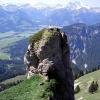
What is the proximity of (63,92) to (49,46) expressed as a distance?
11.9 ft

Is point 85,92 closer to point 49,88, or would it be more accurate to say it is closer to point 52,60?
point 52,60

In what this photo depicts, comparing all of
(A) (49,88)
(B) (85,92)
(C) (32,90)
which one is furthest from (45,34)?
(B) (85,92)

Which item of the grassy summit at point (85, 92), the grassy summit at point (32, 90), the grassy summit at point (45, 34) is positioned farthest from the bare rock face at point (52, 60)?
the grassy summit at point (85, 92)

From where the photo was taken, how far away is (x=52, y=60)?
93.3 feet

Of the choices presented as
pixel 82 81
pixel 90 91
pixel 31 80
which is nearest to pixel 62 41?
pixel 31 80

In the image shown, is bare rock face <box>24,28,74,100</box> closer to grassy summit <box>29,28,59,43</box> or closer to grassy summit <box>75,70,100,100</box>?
grassy summit <box>29,28,59,43</box>

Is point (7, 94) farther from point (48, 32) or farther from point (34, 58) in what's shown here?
point (48, 32)

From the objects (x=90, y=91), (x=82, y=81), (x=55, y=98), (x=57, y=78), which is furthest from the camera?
(x=82, y=81)

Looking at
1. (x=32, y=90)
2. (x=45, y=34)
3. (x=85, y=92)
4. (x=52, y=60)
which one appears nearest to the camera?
(x=32, y=90)

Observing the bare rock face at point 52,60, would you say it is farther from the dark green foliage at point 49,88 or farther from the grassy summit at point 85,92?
the grassy summit at point 85,92

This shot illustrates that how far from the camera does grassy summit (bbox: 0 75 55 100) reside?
87.3 ft

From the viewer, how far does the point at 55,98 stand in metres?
27.5

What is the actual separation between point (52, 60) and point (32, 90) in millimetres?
2708

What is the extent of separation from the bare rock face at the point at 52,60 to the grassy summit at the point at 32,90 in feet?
1.75
